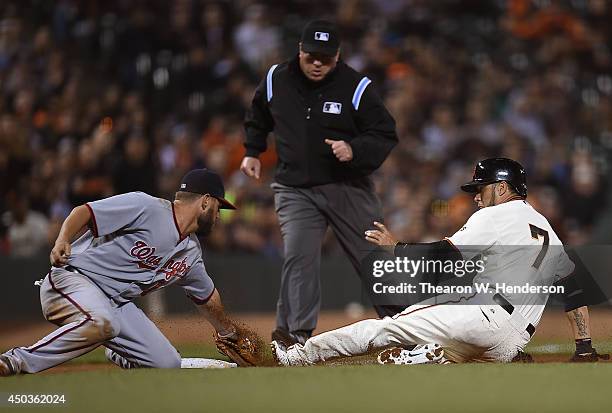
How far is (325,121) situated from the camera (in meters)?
6.80

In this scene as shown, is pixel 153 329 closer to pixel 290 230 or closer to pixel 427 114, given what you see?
pixel 290 230

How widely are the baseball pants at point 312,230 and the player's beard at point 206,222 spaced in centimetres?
97

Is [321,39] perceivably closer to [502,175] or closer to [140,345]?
[502,175]

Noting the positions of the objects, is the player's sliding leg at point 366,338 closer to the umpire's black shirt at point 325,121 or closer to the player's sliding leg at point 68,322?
the player's sliding leg at point 68,322

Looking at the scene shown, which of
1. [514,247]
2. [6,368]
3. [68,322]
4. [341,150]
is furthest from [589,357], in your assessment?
[6,368]

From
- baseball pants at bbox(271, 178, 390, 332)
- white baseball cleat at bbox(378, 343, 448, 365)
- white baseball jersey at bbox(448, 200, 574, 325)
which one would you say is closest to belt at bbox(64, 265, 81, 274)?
baseball pants at bbox(271, 178, 390, 332)

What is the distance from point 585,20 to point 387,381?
945 centimetres

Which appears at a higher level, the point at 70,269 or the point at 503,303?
the point at 70,269

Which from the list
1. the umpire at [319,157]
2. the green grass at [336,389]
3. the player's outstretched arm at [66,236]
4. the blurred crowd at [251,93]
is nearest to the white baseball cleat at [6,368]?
the green grass at [336,389]

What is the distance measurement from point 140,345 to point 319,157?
1.84 m

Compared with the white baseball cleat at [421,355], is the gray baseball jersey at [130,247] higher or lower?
higher

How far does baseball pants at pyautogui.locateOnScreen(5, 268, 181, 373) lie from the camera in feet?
17.6

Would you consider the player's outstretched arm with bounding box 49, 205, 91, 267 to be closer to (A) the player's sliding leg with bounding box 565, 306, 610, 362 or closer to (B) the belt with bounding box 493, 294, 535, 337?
(B) the belt with bounding box 493, 294, 535, 337

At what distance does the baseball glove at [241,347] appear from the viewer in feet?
20.0
